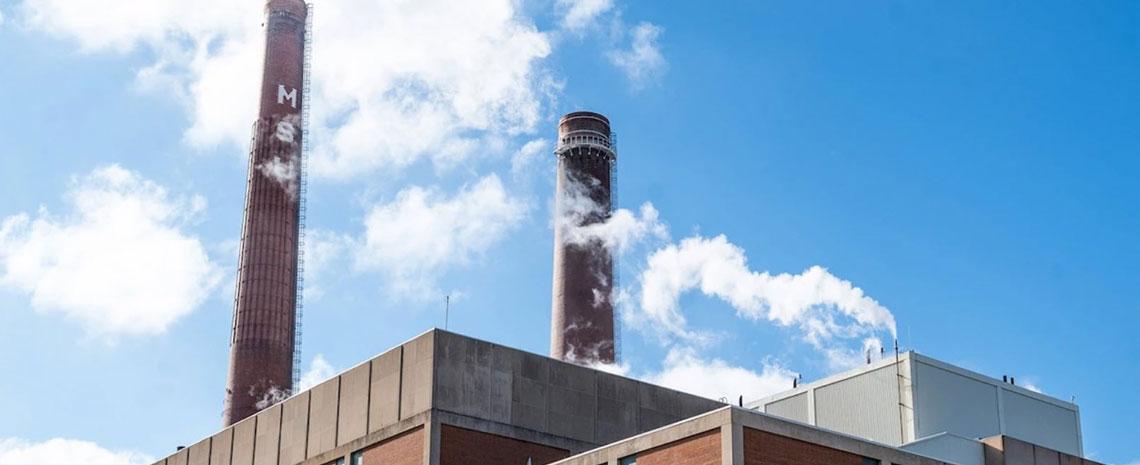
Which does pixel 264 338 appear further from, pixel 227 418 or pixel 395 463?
pixel 395 463

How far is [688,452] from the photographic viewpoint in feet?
108

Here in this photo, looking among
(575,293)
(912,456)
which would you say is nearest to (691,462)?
(912,456)

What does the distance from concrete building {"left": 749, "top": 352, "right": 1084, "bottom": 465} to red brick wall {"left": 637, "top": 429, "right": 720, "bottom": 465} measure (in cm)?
1725

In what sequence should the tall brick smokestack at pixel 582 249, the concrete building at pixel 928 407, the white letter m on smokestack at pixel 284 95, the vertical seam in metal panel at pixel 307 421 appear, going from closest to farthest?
1. the vertical seam in metal panel at pixel 307 421
2. the concrete building at pixel 928 407
3. the tall brick smokestack at pixel 582 249
4. the white letter m on smokestack at pixel 284 95

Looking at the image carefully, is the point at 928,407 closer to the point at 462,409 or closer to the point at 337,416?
the point at 462,409

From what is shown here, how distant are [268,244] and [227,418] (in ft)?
33.6

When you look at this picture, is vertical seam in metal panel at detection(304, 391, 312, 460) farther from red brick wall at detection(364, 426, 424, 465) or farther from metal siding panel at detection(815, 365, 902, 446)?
metal siding panel at detection(815, 365, 902, 446)

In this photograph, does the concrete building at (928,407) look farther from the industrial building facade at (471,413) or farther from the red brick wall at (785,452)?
the red brick wall at (785,452)

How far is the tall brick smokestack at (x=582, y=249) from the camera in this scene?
76.8 meters

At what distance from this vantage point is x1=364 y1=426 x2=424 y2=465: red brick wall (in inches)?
1555

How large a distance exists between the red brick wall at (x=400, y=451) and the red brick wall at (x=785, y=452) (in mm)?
7869

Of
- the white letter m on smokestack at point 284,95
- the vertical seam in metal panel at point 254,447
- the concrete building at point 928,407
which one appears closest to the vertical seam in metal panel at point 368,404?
the vertical seam in metal panel at point 254,447

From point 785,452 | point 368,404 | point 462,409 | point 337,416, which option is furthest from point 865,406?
point 785,452

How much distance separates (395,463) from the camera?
40312 mm
